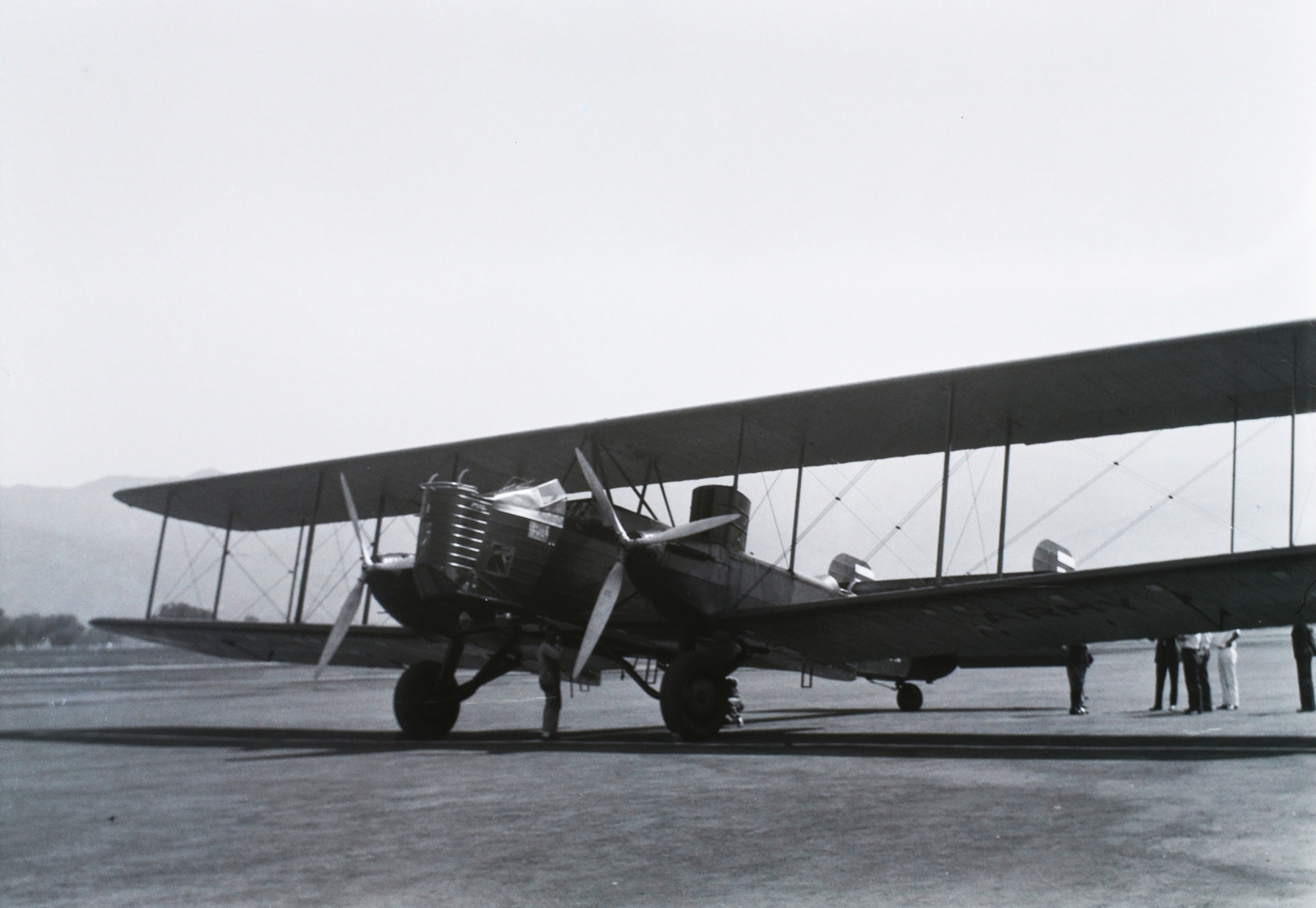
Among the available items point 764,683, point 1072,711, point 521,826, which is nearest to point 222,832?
point 521,826

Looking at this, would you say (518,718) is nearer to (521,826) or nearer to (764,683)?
(521,826)

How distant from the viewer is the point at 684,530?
11945mm

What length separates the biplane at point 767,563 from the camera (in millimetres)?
10602

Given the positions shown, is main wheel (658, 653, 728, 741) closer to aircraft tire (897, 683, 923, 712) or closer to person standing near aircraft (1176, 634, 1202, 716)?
aircraft tire (897, 683, 923, 712)

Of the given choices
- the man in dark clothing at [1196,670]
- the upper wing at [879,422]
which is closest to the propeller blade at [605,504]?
the upper wing at [879,422]

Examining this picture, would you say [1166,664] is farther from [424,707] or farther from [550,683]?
[424,707]

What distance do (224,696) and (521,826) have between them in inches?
947

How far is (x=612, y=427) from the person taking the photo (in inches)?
531

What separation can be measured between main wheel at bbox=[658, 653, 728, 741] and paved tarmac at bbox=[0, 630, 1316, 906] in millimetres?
411

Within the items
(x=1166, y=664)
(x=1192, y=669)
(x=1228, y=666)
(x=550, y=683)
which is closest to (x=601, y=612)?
(x=550, y=683)

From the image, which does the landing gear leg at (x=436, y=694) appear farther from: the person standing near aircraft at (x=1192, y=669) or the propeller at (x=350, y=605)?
the person standing near aircraft at (x=1192, y=669)

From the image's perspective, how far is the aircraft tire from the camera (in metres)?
18.2

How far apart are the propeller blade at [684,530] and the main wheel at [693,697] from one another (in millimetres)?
1476

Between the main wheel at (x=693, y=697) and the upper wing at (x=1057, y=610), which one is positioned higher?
the upper wing at (x=1057, y=610)
